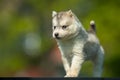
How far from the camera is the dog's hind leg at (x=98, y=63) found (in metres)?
2.45

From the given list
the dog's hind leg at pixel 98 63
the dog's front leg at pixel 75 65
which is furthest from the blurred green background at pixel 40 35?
the dog's front leg at pixel 75 65

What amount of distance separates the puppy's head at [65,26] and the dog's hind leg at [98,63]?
137 millimetres

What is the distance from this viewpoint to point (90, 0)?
613cm

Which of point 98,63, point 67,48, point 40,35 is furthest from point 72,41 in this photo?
point 40,35

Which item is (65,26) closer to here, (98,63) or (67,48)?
(67,48)

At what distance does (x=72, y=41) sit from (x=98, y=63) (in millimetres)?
148

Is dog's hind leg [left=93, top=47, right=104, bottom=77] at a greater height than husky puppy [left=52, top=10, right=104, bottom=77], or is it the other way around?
husky puppy [left=52, top=10, right=104, bottom=77]

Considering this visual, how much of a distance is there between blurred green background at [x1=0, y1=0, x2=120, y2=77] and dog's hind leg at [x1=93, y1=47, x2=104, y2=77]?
8.88 feet

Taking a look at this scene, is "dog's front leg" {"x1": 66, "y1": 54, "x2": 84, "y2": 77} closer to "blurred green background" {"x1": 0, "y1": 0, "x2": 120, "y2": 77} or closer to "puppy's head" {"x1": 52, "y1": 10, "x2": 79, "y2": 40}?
"puppy's head" {"x1": 52, "y1": 10, "x2": 79, "y2": 40}

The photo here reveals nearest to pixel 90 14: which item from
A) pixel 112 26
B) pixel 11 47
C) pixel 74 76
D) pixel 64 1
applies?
pixel 112 26

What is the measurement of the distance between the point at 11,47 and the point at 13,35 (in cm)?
33

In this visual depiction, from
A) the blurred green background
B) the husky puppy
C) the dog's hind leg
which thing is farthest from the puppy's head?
the blurred green background

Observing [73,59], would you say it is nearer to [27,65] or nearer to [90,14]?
[90,14]

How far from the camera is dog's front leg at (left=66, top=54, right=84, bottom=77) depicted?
7.74 ft
